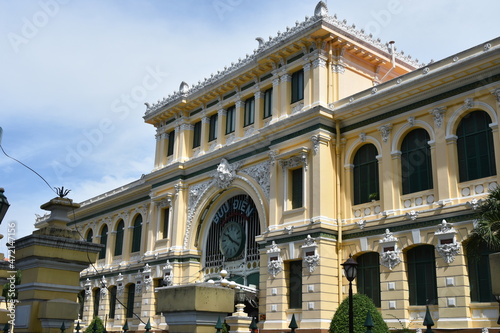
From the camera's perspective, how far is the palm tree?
679 inches

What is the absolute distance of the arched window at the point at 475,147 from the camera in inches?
787

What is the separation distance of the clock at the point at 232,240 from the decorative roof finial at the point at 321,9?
11.1m

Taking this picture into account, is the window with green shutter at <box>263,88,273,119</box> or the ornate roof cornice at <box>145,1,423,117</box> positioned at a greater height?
the ornate roof cornice at <box>145,1,423,117</box>

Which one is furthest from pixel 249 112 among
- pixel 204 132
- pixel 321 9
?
pixel 321 9

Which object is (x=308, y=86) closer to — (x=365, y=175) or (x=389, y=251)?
(x=365, y=175)

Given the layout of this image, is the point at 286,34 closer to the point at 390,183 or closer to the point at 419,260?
the point at 390,183

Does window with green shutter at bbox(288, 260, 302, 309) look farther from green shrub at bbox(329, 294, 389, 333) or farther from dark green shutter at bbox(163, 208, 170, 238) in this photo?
dark green shutter at bbox(163, 208, 170, 238)

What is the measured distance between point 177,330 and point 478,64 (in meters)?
16.4

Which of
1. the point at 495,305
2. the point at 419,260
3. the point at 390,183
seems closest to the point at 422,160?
the point at 390,183

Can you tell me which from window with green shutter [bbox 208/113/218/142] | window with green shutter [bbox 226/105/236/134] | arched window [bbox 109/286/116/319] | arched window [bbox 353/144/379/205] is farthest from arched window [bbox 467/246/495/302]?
arched window [bbox 109/286/116/319]

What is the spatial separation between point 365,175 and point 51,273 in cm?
1654

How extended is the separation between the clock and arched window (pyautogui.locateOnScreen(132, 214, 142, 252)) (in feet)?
32.8

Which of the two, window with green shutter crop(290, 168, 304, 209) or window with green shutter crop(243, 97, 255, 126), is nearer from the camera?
window with green shutter crop(290, 168, 304, 209)

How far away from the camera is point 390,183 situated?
891 inches
